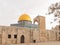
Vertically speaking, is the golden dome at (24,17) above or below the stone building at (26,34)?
above

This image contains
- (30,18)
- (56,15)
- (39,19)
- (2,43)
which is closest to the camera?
(56,15)

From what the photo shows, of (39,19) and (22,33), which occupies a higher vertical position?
(39,19)

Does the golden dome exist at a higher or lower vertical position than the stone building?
higher

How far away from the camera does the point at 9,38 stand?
22156 millimetres

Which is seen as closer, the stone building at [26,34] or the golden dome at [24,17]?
the stone building at [26,34]

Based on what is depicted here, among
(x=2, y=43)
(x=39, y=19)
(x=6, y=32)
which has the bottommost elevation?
(x=2, y=43)

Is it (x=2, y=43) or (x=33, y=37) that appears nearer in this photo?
(x=2, y=43)

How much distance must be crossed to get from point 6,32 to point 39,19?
19.4 ft

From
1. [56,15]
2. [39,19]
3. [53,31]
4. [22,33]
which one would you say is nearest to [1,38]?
[22,33]

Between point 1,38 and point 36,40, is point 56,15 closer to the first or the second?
point 1,38

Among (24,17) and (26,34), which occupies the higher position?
(24,17)

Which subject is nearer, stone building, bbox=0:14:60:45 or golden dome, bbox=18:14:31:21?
stone building, bbox=0:14:60:45

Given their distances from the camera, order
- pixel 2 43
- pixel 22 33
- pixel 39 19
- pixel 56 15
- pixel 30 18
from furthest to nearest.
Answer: pixel 30 18 < pixel 39 19 < pixel 22 33 < pixel 2 43 < pixel 56 15

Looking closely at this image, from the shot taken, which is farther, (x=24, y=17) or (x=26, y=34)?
(x=24, y=17)
